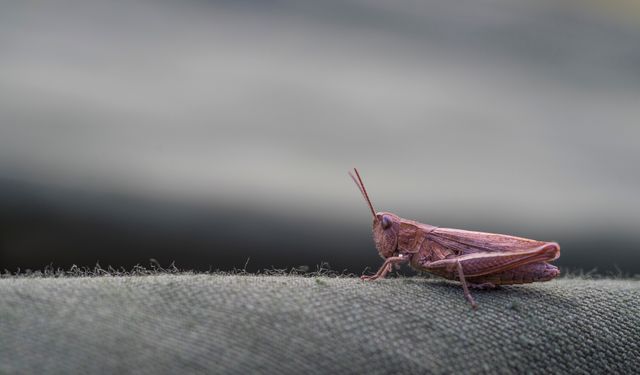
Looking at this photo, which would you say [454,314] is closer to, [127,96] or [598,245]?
[598,245]

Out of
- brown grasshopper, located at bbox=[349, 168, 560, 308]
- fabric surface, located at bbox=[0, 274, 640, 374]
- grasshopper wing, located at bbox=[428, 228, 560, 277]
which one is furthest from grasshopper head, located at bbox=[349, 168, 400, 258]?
fabric surface, located at bbox=[0, 274, 640, 374]

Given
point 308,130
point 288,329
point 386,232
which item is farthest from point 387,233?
point 308,130

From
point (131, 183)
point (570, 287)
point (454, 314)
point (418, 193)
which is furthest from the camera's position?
point (418, 193)

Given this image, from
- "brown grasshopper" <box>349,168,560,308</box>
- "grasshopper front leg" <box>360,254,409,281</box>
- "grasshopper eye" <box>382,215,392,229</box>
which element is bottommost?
"grasshopper front leg" <box>360,254,409,281</box>

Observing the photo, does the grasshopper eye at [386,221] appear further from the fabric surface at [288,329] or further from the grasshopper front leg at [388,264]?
the fabric surface at [288,329]

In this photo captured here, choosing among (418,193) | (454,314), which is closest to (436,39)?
(418,193)

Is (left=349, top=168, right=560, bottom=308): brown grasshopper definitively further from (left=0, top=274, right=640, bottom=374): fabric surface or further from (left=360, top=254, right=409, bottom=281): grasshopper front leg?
(left=0, top=274, right=640, bottom=374): fabric surface

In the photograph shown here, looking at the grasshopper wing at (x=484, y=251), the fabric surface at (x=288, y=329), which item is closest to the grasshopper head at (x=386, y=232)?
the grasshopper wing at (x=484, y=251)
